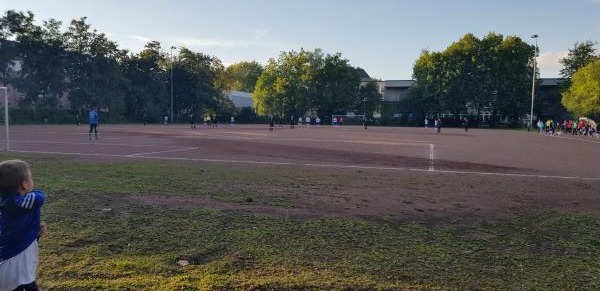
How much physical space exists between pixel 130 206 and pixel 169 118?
78.7m

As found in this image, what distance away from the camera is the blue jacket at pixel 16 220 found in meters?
3.06

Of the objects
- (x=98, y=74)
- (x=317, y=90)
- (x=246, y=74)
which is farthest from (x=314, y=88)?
(x=246, y=74)

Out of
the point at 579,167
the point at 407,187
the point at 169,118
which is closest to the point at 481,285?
the point at 407,187

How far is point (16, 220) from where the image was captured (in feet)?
10.3

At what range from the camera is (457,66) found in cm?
7519

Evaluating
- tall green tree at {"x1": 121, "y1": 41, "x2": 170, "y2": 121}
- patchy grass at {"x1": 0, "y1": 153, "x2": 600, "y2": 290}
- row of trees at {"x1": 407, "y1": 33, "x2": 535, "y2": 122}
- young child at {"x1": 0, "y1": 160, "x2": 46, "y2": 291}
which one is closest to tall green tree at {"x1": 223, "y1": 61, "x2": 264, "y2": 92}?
tall green tree at {"x1": 121, "y1": 41, "x2": 170, "y2": 121}

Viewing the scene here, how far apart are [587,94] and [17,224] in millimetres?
63063

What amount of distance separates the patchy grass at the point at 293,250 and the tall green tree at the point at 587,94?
54.9 m

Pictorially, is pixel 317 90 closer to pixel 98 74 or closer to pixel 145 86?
pixel 145 86

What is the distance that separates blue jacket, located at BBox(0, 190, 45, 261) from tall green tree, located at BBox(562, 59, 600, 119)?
201 feet

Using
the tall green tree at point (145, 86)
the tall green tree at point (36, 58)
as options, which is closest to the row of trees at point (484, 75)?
the tall green tree at point (145, 86)

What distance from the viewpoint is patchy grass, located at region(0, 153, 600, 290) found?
14.0ft

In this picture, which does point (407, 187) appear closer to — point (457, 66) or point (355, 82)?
point (457, 66)

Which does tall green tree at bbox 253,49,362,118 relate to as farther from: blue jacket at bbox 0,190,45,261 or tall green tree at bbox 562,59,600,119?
blue jacket at bbox 0,190,45,261
